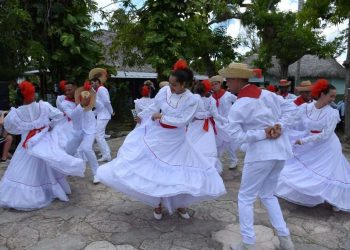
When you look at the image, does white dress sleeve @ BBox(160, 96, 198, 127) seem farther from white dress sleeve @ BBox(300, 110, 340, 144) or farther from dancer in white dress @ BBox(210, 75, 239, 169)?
dancer in white dress @ BBox(210, 75, 239, 169)

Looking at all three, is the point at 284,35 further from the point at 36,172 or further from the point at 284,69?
the point at 36,172

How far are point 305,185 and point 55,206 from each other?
128 inches

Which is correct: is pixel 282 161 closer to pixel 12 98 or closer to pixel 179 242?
pixel 179 242

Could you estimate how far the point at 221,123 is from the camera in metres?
6.68

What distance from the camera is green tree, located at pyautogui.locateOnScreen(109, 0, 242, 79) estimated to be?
38.6 ft

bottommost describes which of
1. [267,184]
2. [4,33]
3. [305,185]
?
[305,185]

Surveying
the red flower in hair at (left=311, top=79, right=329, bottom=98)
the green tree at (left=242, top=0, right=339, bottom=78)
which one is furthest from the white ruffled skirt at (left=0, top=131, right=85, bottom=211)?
the green tree at (left=242, top=0, right=339, bottom=78)

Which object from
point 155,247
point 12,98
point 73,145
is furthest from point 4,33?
point 155,247

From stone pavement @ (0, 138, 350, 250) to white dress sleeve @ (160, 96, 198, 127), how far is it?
117 centimetres

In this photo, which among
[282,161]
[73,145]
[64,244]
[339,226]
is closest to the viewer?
[282,161]

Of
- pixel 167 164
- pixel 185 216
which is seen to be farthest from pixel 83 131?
pixel 185 216

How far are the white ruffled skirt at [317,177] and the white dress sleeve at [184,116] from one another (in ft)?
5.17

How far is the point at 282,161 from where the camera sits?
371 centimetres

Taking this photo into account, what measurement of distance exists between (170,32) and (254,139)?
8764mm
